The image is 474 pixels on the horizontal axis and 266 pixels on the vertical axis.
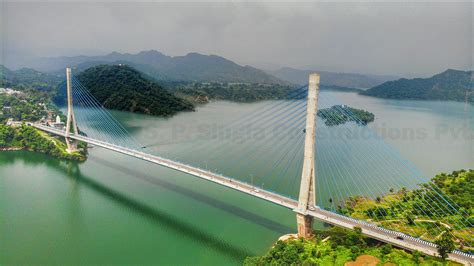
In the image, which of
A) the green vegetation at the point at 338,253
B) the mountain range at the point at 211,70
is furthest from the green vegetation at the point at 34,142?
the mountain range at the point at 211,70

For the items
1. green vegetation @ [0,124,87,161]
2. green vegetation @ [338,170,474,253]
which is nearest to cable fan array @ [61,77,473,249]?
green vegetation @ [338,170,474,253]

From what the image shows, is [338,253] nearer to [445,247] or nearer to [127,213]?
[445,247]

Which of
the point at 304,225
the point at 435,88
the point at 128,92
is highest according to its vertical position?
the point at 435,88

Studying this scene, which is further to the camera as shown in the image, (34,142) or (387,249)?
(34,142)

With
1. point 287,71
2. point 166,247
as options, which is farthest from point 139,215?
point 287,71

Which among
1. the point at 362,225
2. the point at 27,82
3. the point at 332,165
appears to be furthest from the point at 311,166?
the point at 27,82

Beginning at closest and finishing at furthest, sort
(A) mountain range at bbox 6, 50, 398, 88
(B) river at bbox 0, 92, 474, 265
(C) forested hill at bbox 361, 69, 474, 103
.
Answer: (B) river at bbox 0, 92, 474, 265, (C) forested hill at bbox 361, 69, 474, 103, (A) mountain range at bbox 6, 50, 398, 88

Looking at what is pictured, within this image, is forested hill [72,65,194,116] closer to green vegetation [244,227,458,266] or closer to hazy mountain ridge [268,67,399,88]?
green vegetation [244,227,458,266]
